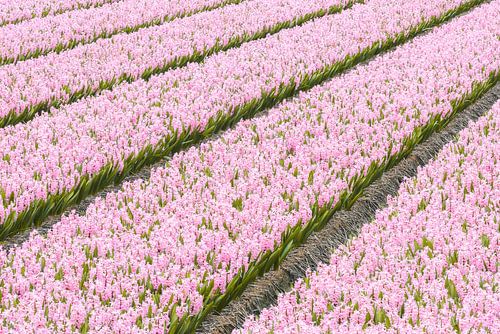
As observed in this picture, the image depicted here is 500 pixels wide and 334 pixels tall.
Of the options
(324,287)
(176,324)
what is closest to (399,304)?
(324,287)

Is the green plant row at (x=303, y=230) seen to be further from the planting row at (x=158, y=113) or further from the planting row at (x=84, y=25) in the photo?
the planting row at (x=84, y=25)

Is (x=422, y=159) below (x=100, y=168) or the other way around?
below

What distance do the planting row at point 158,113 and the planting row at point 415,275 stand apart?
297cm

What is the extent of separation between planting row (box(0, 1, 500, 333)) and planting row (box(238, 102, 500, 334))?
0.62m

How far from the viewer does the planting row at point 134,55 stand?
1045 centimetres

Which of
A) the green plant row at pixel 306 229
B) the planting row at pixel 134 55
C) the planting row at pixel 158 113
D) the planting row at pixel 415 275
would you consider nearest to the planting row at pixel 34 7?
the planting row at pixel 134 55

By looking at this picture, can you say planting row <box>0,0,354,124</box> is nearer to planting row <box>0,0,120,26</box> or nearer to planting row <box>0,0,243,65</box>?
planting row <box>0,0,243,65</box>

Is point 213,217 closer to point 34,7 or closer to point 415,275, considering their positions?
point 415,275

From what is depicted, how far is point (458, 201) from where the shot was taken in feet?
21.1

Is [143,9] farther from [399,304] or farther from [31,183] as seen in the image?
[399,304]

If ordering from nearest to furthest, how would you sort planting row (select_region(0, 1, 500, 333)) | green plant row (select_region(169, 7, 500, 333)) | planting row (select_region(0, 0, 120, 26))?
planting row (select_region(0, 1, 500, 333))
green plant row (select_region(169, 7, 500, 333))
planting row (select_region(0, 0, 120, 26))

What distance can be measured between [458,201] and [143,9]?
39.3 feet

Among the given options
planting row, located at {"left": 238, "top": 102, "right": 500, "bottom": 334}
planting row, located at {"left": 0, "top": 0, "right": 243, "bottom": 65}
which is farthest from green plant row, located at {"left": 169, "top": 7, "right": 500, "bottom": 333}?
planting row, located at {"left": 0, "top": 0, "right": 243, "bottom": 65}

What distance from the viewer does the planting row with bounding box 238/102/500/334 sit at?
182 inches
